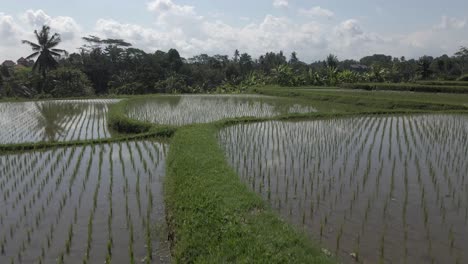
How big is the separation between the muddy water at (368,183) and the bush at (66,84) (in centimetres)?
1995

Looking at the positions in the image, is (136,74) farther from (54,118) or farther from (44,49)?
(54,118)

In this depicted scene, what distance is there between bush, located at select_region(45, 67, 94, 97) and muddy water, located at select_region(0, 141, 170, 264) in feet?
65.5

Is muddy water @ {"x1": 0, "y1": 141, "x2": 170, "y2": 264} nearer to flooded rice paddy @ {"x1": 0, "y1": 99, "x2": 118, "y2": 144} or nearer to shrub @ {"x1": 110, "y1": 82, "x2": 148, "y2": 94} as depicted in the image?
flooded rice paddy @ {"x1": 0, "y1": 99, "x2": 118, "y2": 144}

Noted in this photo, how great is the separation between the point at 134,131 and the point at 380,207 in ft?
29.0

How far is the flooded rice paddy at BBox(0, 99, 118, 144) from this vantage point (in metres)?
11.6

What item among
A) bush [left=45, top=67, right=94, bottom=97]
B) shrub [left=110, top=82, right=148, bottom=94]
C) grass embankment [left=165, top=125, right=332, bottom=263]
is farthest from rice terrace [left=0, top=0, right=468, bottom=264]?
shrub [left=110, top=82, right=148, bottom=94]

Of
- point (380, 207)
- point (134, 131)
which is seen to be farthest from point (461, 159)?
point (134, 131)

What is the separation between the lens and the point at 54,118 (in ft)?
50.9

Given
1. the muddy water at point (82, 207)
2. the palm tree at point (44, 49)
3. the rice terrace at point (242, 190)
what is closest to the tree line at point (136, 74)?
the palm tree at point (44, 49)

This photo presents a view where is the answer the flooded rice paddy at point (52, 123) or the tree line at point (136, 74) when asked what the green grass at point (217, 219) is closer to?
the flooded rice paddy at point (52, 123)

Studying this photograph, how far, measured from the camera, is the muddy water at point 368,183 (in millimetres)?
4168

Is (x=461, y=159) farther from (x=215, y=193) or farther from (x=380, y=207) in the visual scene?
(x=215, y=193)

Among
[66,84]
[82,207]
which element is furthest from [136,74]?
[82,207]

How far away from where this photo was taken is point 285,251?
343 centimetres
